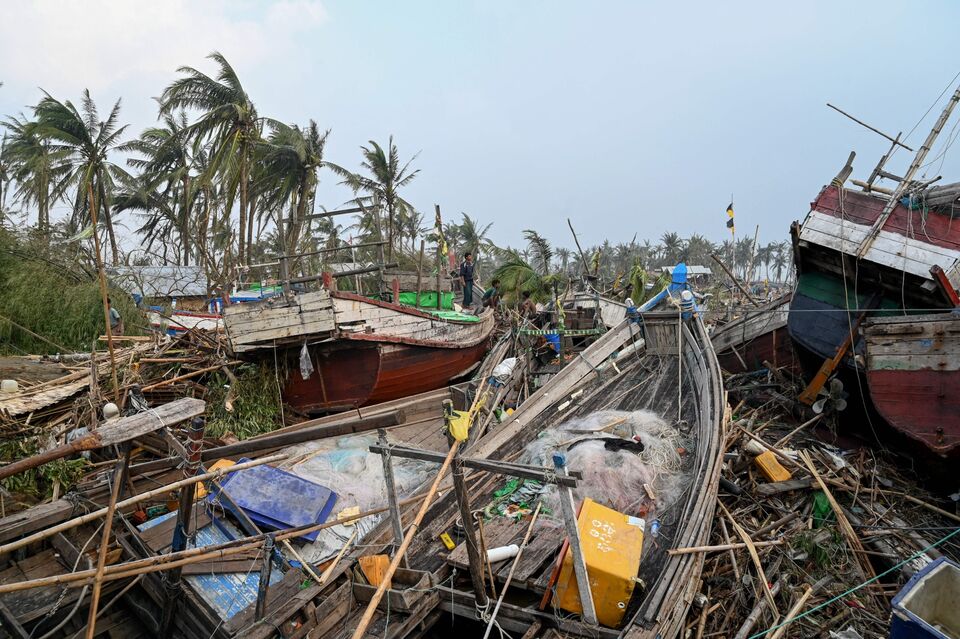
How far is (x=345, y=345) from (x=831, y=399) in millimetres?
8187

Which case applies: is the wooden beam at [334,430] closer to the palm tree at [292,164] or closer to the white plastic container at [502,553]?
the white plastic container at [502,553]

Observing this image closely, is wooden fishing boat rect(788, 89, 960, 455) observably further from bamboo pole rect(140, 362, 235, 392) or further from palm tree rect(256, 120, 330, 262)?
palm tree rect(256, 120, 330, 262)

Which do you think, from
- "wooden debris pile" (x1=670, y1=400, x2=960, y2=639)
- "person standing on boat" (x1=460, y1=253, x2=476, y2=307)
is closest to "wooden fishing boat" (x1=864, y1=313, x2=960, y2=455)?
"wooden debris pile" (x1=670, y1=400, x2=960, y2=639)

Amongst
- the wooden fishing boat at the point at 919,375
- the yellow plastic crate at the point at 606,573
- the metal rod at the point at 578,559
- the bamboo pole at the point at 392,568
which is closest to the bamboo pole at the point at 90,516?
the bamboo pole at the point at 392,568

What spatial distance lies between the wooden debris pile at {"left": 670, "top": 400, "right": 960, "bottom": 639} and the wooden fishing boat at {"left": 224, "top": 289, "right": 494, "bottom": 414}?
6356 millimetres

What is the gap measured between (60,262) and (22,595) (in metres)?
11.4

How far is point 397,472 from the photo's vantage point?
656 centimetres

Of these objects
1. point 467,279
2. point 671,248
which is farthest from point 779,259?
point 467,279

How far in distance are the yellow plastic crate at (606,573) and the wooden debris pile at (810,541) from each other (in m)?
0.55

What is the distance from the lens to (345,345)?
938cm

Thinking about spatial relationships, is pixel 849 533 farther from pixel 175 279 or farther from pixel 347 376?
pixel 175 279

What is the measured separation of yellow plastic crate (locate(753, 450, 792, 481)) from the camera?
5.98 meters

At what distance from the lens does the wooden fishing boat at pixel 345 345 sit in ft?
27.7

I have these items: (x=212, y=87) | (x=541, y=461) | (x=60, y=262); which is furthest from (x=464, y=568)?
(x=212, y=87)
